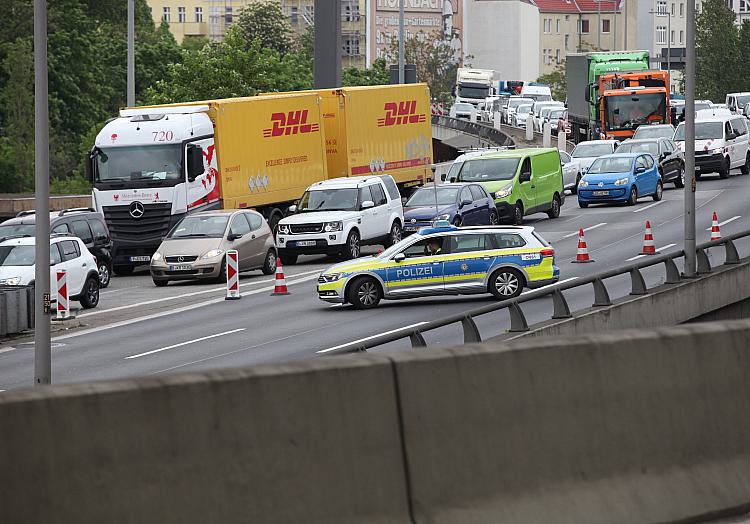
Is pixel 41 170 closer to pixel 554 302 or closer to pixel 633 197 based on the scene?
pixel 554 302

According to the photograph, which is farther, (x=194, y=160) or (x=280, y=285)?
(x=194, y=160)

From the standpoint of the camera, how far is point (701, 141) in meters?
50.9

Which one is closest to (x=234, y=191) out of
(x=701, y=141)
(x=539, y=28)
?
(x=701, y=141)

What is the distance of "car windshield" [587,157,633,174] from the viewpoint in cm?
4509

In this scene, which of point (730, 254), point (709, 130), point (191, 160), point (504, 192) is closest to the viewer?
point (730, 254)

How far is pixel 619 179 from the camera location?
4519 centimetres

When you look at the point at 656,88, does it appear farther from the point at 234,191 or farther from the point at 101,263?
the point at 101,263

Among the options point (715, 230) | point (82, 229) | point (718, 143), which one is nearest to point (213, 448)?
point (82, 229)

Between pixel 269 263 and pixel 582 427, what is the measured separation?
26.1 m

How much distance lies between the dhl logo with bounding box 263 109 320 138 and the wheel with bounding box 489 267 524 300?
523 inches

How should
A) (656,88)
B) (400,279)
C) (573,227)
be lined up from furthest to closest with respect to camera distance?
(656,88) → (573,227) → (400,279)

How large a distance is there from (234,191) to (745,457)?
2859cm

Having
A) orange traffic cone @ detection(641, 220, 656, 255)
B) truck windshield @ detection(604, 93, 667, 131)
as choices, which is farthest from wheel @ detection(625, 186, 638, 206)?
truck windshield @ detection(604, 93, 667, 131)

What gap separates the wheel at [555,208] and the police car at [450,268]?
1586cm
